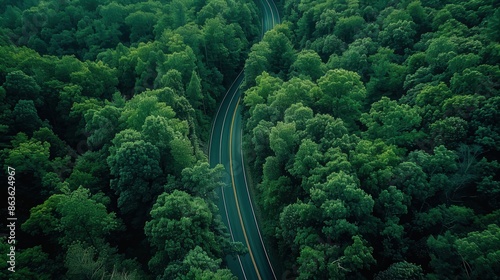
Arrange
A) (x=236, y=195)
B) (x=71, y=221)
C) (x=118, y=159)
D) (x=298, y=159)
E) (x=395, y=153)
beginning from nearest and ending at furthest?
(x=71, y=221) → (x=118, y=159) → (x=395, y=153) → (x=298, y=159) → (x=236, y=195)

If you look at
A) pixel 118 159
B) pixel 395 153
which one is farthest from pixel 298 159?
pixel 118 159

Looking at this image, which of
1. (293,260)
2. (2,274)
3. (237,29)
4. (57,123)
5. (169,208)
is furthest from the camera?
(237,29)

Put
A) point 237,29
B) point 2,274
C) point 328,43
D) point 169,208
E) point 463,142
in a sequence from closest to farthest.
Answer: point 2,274
point 169,208
point 463,142
point 328,43
point 237,29

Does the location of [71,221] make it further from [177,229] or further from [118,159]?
[177,229]

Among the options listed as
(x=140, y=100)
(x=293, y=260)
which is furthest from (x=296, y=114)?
(x=140, y=100)

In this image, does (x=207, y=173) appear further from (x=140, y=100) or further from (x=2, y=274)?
(x=2, y=274)

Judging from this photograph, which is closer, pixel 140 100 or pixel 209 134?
pixel 140 100
